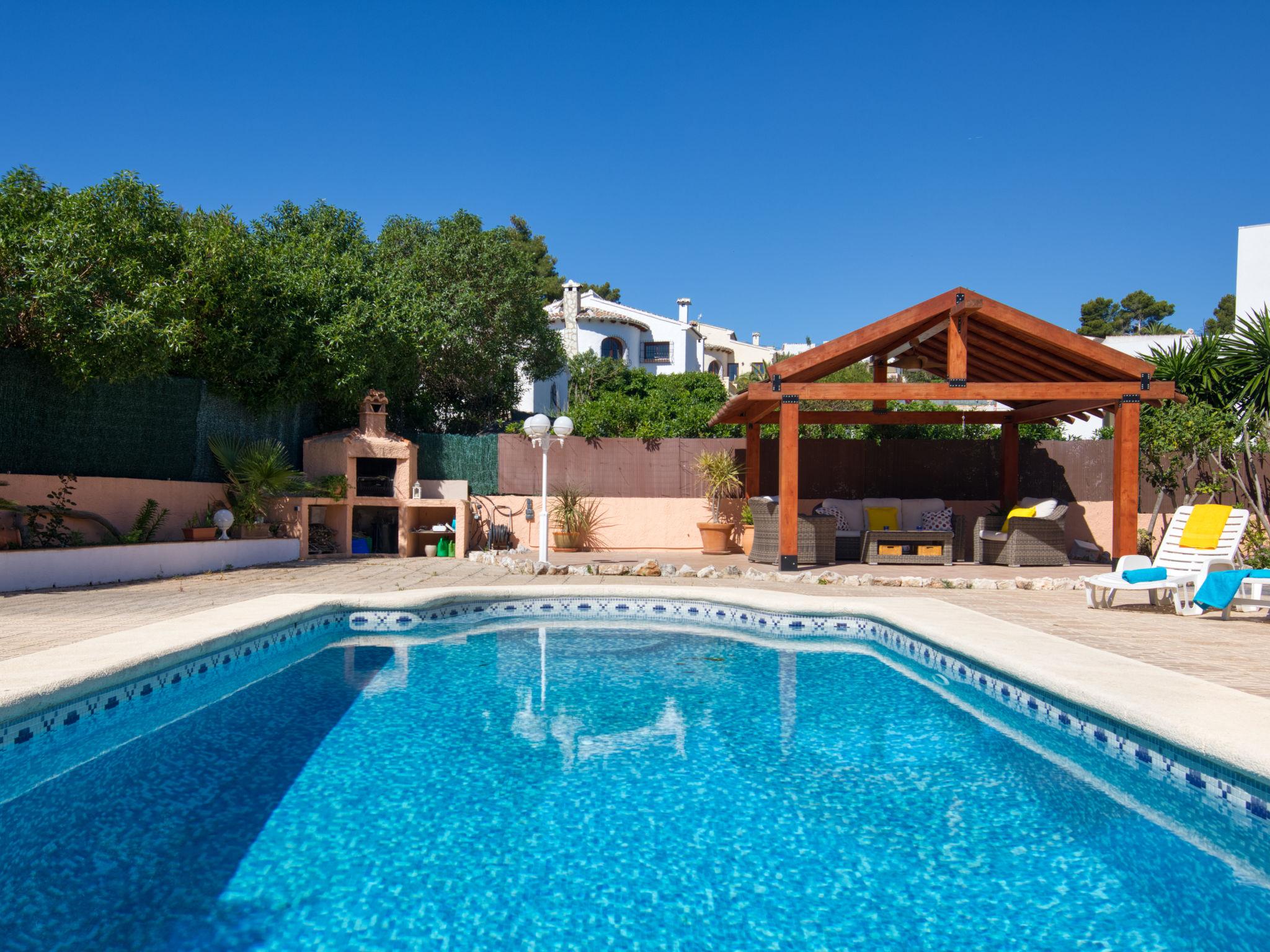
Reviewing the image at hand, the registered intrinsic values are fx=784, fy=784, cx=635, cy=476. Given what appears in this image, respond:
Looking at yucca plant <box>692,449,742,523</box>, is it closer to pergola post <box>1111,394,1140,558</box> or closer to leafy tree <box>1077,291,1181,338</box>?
pergola post <box>1111,394,1140,558</box>

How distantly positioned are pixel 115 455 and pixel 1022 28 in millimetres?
16994

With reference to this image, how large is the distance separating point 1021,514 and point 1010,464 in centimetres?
254

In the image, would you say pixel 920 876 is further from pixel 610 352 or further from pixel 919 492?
pixel 610 352

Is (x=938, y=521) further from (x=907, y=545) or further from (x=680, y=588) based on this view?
(x=680, y=588)

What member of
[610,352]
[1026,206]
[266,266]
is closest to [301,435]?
[266,266]

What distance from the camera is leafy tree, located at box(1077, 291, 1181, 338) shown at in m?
57.0

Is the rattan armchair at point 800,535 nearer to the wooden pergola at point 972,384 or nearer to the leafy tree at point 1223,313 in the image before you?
the wooden pergola at point 972,384

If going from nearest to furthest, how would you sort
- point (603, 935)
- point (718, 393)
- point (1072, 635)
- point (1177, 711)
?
point (603, 935) → point (1177, 711) → point (1072, 635) → point (718, 393)

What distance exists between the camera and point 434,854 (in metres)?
3.26

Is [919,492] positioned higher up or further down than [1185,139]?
further down

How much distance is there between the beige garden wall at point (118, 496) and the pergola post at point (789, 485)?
28.5 feet

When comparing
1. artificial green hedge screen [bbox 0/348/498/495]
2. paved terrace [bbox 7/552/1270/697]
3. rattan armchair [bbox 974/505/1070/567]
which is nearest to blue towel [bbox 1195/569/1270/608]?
paved terrace [bbox 7/552/1270/697]

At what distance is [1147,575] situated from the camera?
775 centimetres

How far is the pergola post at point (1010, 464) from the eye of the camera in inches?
577
